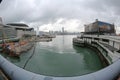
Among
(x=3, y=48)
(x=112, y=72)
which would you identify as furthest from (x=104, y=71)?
(x=3, y=48)

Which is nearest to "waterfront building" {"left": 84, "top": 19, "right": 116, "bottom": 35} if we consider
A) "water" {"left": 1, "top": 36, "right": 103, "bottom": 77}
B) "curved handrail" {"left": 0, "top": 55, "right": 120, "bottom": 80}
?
"water" {"left": 1, "top": 36, "right": 103, "bottom": 77}

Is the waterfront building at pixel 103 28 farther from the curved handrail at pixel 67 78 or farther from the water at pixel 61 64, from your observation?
the curved handrail at pixel 67 78

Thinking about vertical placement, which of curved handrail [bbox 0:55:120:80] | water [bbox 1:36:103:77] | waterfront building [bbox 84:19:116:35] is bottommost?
water [bbox 1:36:103:77]

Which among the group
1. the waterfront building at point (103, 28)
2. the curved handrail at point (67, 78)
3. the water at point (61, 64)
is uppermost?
the waterfront building at point (103, 28)

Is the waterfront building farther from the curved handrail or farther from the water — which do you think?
the curved handrail

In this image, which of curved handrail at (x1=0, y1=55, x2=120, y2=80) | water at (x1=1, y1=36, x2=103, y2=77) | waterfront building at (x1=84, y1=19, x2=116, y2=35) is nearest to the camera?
curved handrail at (x1=0, y1=55, x2=120, y2=80)

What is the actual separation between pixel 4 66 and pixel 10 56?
43.2ft

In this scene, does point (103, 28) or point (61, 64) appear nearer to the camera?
point (61, 64)

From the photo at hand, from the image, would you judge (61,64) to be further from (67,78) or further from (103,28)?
(103,28)

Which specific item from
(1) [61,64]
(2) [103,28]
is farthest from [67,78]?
(2) [103,28]

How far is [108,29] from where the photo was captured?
3167 centimetres

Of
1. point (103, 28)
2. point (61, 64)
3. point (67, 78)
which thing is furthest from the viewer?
point (103, 28)

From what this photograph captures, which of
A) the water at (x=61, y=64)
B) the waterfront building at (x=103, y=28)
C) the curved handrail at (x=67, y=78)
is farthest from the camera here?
the waterfront building at (x=103, y=28)

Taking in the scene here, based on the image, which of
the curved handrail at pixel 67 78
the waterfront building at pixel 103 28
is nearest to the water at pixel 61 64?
the curved handrail at pixel 67 78
